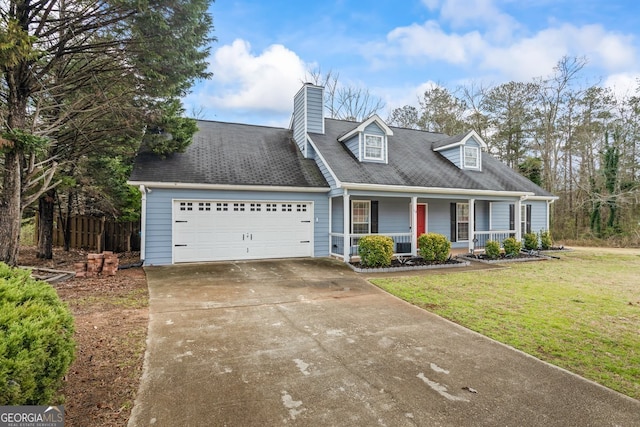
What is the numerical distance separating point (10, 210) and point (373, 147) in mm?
11083

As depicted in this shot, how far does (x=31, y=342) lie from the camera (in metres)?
2.28

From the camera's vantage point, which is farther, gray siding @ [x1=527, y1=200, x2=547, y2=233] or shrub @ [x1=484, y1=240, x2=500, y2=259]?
gray siding @ [x1=527, y1=200, x2=547, y2=233]

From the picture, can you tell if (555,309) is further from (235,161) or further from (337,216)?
(235,161)

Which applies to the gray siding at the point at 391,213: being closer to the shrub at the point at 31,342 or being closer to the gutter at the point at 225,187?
the gutter at the point at 225,187

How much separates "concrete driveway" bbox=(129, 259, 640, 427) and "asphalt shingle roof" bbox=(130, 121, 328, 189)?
18.0 feet

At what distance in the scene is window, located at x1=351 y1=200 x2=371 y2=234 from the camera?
41.2 ft

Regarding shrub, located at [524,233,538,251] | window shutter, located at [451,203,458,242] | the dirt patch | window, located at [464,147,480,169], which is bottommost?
the dirt patch

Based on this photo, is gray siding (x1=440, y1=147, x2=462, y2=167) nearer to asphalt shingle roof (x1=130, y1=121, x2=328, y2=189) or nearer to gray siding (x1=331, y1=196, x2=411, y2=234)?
gray siding (x1=331, y1=196, x2=411, y2=234)

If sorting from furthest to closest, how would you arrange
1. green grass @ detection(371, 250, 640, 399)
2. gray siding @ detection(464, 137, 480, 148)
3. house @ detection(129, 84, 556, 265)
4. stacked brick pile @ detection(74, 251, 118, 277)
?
gray siding @ detection(464, 137, 480, 148)
house @ detection(129, 84, 556, 265)
stacked brick pile @ detection(74, 251, 118, 277)
green grass @ detection(371, 250, 640, 399)

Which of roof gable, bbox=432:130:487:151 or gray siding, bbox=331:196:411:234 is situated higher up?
roof gable, bbox=432:130:487:151

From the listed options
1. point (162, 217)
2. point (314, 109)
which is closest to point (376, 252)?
point (162, 217)

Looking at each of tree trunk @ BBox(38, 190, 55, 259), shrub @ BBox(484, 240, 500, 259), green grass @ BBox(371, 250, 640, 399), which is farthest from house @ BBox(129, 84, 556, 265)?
tree trunk @ BBox(38, 190, 55, 259)

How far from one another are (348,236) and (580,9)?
10695mm

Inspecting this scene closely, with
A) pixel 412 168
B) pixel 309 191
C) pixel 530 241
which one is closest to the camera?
pixel 309 191
